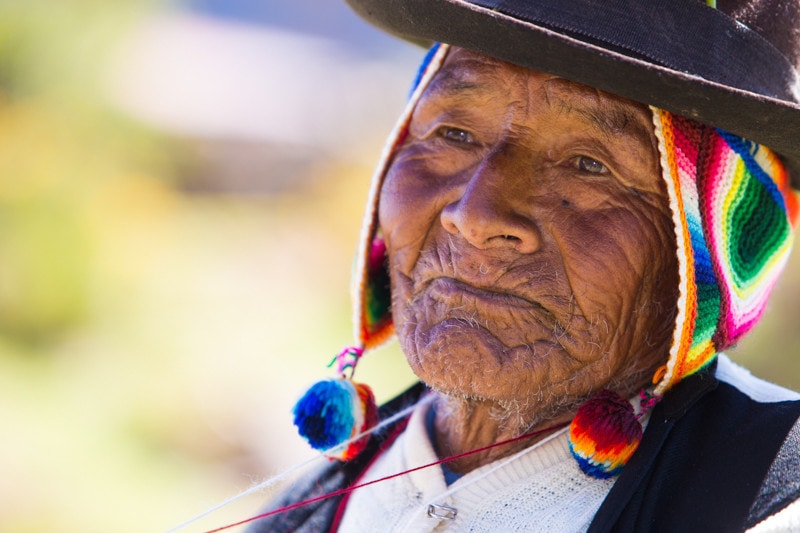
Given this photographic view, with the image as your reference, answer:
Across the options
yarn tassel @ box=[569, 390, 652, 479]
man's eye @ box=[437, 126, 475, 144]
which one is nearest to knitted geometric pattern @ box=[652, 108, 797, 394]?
yarn tassel @ box=[569, 390, 652, 479]

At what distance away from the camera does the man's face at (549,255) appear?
194 centimetres

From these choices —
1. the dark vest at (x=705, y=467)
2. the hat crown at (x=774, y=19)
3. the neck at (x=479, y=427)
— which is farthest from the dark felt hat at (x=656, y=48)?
the neck at (x=479, y=427)

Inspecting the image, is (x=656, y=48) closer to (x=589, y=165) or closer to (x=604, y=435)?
(x=589, y=165)

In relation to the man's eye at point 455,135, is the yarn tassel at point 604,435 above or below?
below

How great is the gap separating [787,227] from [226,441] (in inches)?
189

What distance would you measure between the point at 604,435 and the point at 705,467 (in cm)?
21

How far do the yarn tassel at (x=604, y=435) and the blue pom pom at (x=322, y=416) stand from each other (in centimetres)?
63

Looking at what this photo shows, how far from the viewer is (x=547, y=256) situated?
6.40ft

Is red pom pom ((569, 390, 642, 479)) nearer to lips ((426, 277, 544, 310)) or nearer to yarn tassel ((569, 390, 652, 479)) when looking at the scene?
yarn tassel ((569, 390, 652, 479))

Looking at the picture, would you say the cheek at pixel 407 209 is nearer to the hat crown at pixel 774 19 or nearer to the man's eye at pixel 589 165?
the man's eye at pixel 589 165

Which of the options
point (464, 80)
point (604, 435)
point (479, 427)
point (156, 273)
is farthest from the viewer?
point (156, 273)

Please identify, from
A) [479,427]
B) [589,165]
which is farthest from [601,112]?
[479,427]

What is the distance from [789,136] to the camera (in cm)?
177

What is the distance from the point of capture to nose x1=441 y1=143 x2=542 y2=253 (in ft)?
6.28
